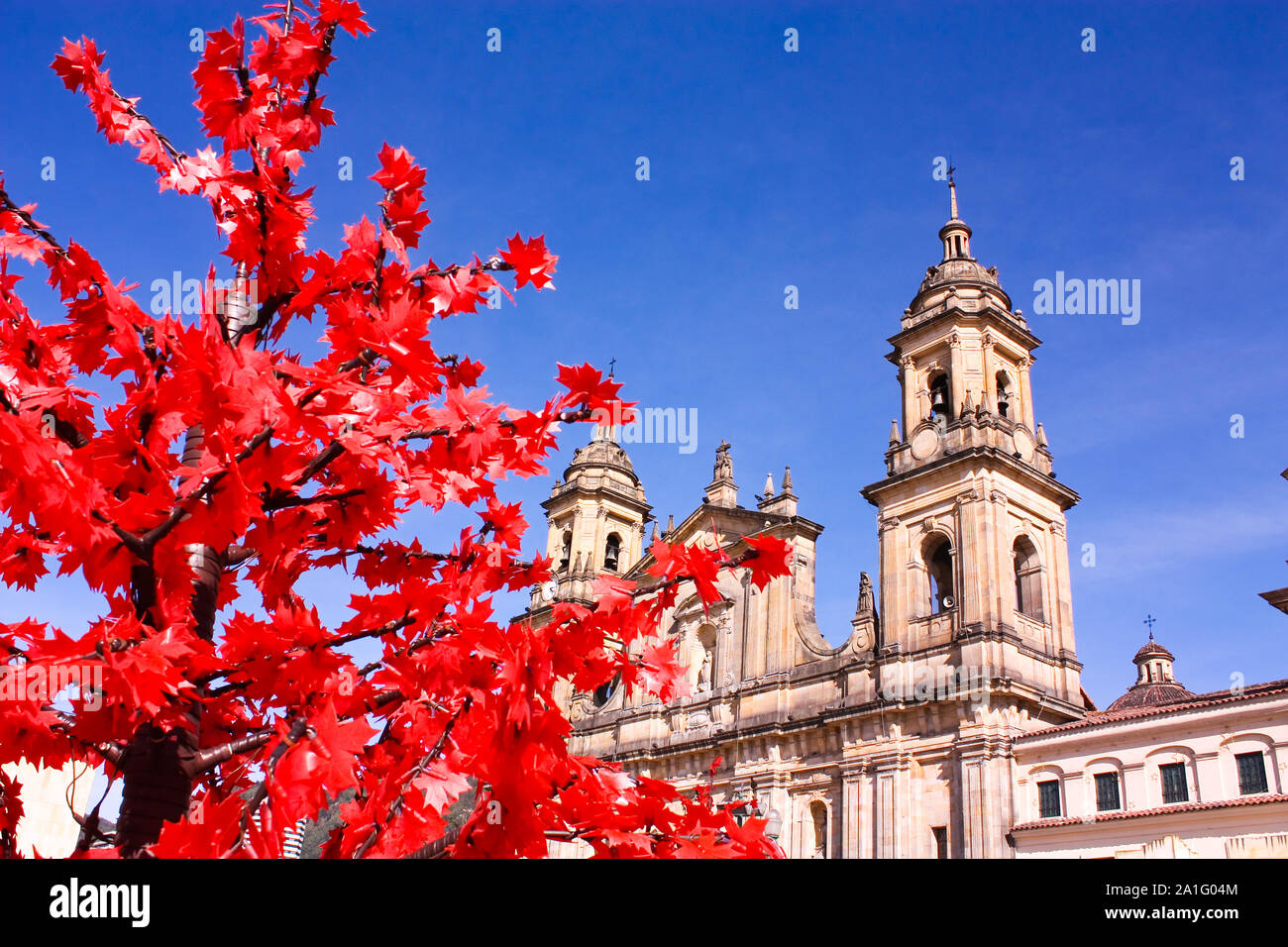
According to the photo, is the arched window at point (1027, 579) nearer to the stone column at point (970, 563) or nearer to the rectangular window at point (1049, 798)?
the stone column at point (970, 563)

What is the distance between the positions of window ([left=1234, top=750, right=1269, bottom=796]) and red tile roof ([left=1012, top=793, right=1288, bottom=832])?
363 mm

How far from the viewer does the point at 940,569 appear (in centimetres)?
2830

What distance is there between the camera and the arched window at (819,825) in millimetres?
27234

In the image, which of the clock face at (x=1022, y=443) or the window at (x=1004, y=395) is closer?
the clock face at (x=1022, y=443)

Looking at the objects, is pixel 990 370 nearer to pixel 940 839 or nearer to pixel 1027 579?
pixel 1027 579

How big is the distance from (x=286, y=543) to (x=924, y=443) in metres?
26.6

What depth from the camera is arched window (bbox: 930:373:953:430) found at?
29.0 m

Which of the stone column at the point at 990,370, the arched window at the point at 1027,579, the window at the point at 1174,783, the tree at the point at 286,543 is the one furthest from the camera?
the stone column at the point at 990,370

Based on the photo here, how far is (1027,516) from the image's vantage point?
27.3m

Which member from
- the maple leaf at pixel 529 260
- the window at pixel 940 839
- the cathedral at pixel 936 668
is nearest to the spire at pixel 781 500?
the cathedral at pixel 936 668

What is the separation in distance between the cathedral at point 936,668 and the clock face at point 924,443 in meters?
0.07

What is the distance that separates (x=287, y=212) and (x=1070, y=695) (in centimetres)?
2638

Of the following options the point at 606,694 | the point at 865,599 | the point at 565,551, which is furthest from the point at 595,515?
the point at 865,599

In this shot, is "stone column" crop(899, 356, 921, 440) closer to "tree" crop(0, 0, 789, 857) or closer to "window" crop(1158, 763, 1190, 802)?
"window" crop(1158, 763, 1190, 802)
